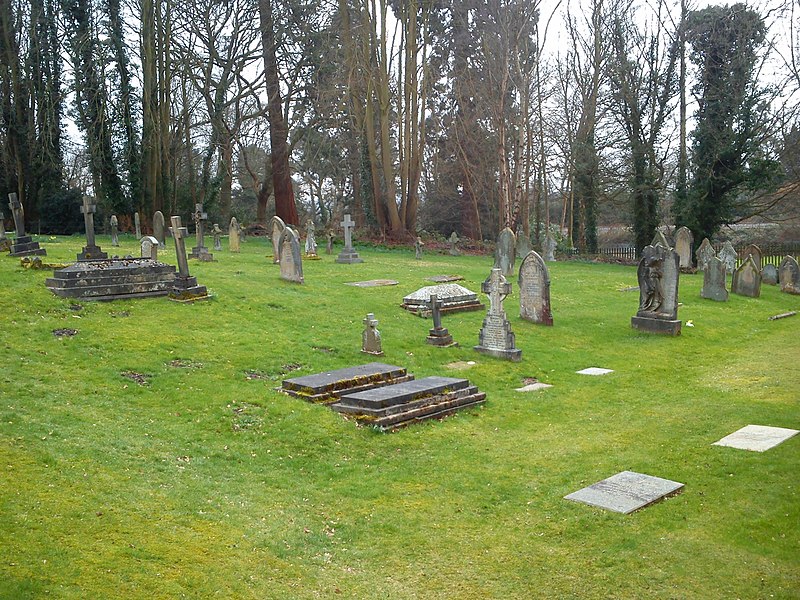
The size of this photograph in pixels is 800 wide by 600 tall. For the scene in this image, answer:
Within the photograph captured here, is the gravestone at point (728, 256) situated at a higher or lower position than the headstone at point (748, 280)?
higher

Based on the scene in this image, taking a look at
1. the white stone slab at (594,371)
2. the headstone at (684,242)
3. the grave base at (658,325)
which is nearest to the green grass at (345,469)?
the white stone slab at (594,371)

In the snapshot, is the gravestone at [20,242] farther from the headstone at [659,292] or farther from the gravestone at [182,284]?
the headstone at [659,292]

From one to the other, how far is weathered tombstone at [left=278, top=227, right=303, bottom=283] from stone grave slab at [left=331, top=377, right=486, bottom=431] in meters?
8.88

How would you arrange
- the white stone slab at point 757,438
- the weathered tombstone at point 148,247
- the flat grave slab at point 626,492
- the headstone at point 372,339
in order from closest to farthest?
the flat grave slab at point 626,492 < the white stone slab at point 757,438 < the headstone at point 372,339 < the weathered tombstone at point 148,247

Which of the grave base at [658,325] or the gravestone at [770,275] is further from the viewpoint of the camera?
the gravestone at [770,275]

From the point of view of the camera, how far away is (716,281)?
2172 cm

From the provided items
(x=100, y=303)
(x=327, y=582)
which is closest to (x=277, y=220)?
(x=100, y=303)

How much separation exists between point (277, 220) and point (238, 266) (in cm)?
179

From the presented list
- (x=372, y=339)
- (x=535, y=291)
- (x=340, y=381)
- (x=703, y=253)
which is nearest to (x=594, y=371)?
(x=535, y=291)

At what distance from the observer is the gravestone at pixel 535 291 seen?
17.0 m

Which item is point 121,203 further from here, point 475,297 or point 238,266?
point 475,297

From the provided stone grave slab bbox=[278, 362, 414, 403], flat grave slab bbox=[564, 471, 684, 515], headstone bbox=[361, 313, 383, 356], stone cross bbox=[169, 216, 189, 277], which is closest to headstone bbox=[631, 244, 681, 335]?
headstone bbox=[361, 313, 383, 356]

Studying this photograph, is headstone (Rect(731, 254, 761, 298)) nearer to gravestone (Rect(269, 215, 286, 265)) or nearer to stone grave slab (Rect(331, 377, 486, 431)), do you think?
gravestone (Rect(269, 215, 286, 265))

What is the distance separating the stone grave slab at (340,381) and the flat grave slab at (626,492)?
4027mm
